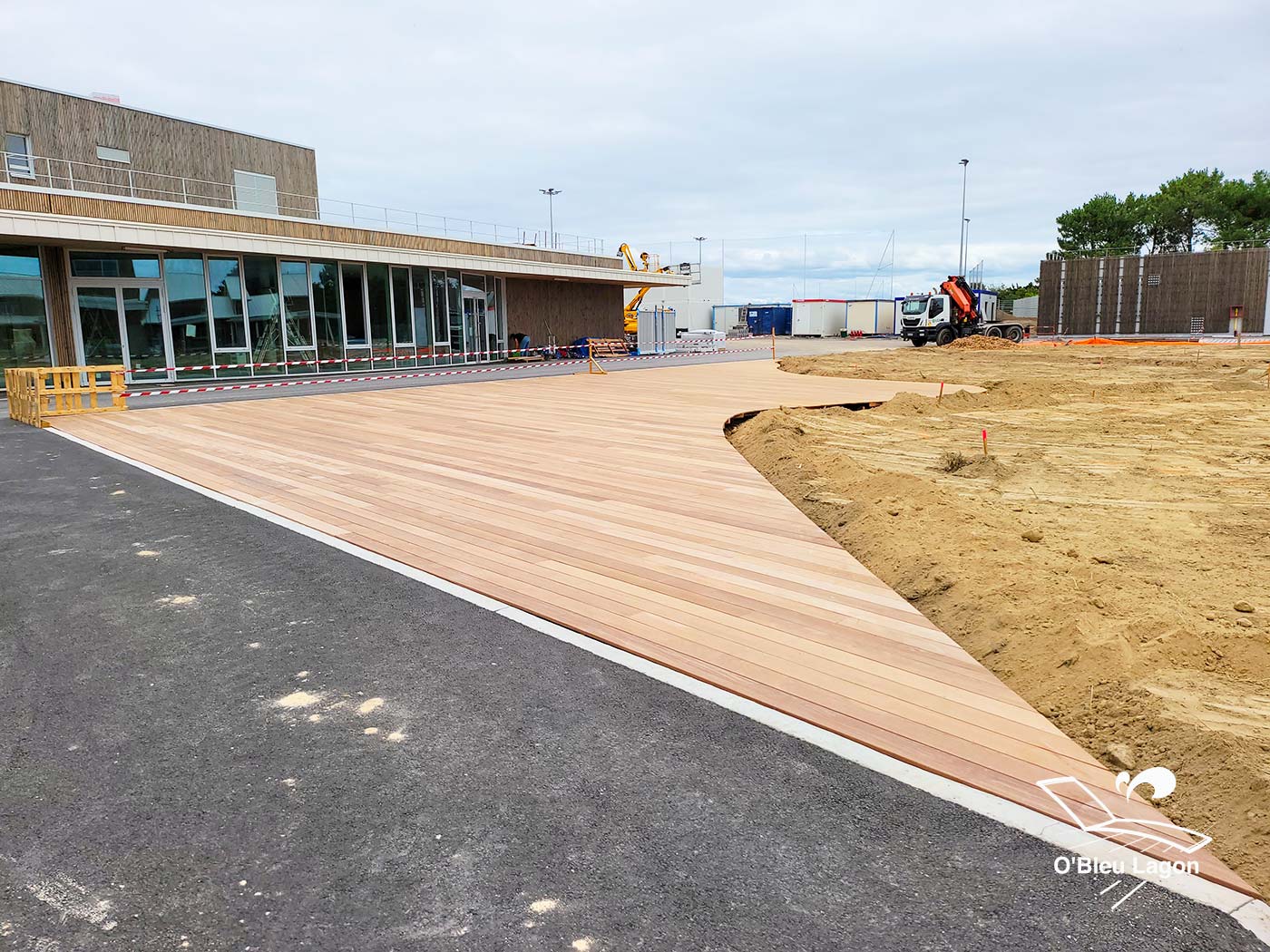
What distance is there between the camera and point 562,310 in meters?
37.6

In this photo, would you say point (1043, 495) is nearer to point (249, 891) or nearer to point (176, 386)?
point (249, 891)

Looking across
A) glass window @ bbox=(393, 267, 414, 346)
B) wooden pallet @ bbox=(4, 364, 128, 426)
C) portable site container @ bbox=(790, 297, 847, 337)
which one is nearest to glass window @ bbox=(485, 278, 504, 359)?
glass window @ bbox=(393, 267, 414, 346)

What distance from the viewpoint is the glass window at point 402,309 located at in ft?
95.1

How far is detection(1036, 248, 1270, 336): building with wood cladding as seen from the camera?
53.9m

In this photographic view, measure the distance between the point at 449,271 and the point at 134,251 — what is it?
11.0 m

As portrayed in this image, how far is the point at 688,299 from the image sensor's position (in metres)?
80.0

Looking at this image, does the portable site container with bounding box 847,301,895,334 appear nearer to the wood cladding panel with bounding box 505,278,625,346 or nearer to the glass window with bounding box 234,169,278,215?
the wood cladding panel with bounding box 505,278,625,346

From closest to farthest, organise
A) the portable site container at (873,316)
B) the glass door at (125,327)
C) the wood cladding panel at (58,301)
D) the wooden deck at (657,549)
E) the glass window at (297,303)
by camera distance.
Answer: the wooden deck at (657,549) < the wood cladding panel at (58,301) < the glass door at (125,327) < the glass window at (297,303) < the portable site container at (873,316)

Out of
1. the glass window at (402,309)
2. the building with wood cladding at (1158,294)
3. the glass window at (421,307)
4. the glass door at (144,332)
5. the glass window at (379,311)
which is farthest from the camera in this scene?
the building with wood cladding at (1158,294)

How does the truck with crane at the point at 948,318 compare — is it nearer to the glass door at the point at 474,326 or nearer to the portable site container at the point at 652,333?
the portable site container at the point at 652,333

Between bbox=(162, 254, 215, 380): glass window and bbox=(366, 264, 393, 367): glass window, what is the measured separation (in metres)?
5.38

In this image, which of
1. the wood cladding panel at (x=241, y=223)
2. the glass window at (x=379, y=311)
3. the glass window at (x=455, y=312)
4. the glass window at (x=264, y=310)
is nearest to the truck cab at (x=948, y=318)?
the wood cladding panel at (x=241, y=223)

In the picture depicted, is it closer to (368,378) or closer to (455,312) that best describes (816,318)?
(455,312)

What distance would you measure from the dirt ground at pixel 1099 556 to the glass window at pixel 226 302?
18.3 meters
